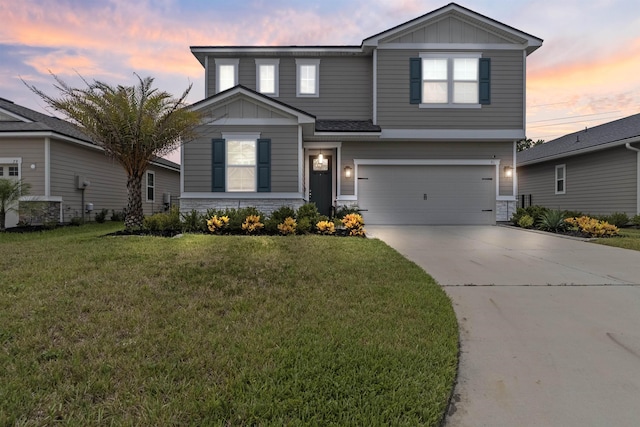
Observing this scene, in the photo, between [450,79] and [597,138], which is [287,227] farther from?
[597,138]

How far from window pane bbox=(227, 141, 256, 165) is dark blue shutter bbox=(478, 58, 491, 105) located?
26.8ft

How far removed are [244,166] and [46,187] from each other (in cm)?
725

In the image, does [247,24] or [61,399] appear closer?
[61,399]

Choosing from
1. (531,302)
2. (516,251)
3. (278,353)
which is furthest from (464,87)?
(278,353)

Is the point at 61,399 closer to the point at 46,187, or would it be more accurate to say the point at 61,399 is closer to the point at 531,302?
the point at 531,302

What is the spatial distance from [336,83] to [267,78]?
261 centimetres

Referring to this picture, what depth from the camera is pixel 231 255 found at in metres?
5.52

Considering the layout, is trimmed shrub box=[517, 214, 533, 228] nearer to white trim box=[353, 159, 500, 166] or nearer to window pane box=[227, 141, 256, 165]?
white trim box=[353, 159, 500, 166]

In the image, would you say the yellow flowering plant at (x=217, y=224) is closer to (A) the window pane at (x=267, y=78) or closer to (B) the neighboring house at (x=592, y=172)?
(A) the window pane at (x=267, y=78)

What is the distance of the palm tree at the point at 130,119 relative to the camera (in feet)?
25.5

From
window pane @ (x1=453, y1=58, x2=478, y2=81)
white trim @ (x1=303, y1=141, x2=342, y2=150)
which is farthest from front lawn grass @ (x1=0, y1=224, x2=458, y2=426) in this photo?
window pane @ (x1=453, y1=58, x2=478, y2=81)

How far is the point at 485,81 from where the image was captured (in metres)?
A: 12.1

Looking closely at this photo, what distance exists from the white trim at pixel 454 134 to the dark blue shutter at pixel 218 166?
549 cm

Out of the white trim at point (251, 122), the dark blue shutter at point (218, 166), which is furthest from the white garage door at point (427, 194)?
the dark blue shutter at point (218, 166)
